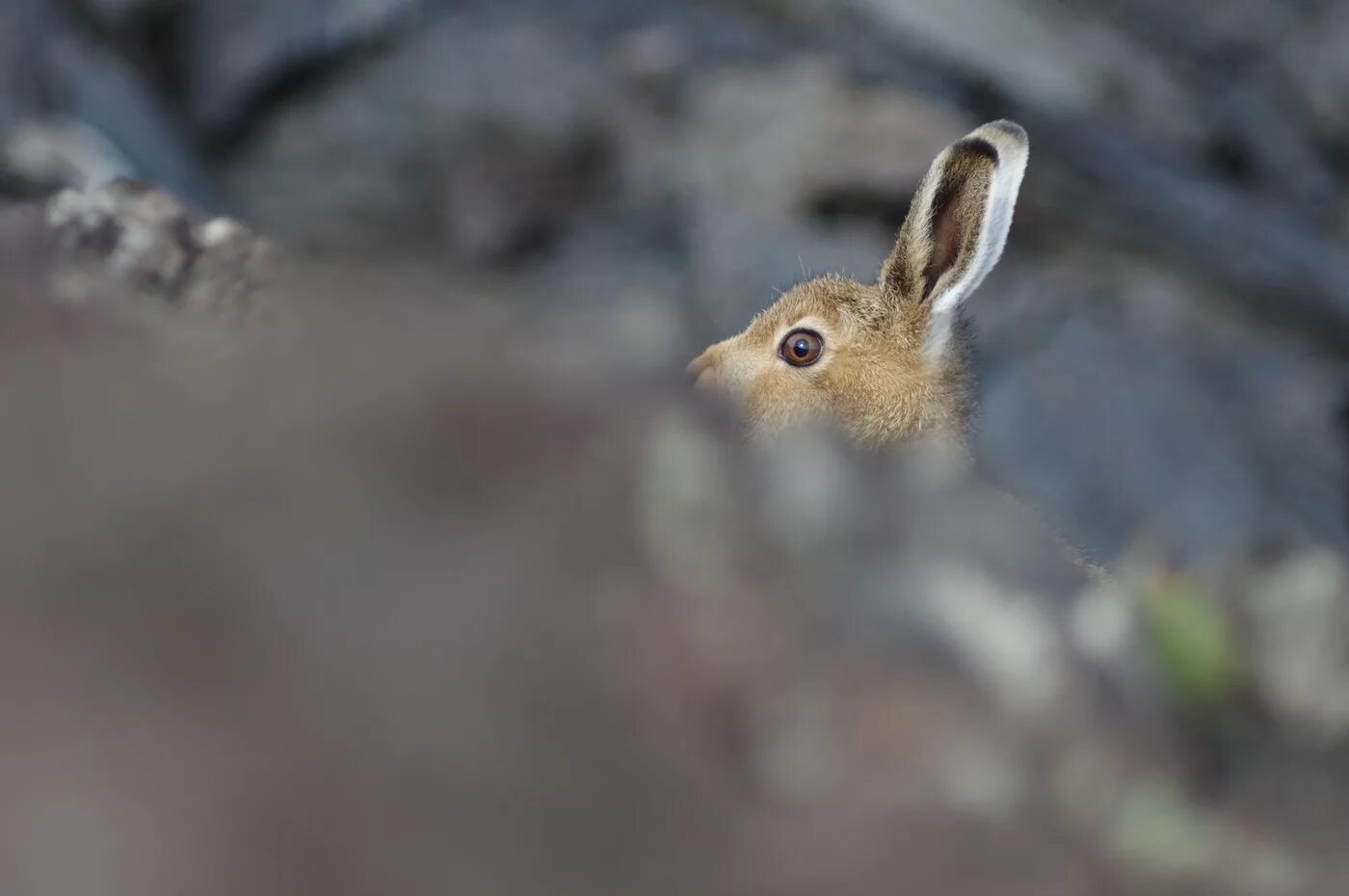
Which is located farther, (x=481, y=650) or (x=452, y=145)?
(x=452, y=145)

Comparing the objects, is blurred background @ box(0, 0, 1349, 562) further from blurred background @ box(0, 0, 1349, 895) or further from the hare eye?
the hare eye

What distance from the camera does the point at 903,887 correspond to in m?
1.99

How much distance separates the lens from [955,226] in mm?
6148

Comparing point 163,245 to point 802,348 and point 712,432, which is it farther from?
point 712,432

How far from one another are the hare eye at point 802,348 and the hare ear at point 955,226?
427 millimetres

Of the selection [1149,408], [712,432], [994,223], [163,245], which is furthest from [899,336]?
[1149,408]

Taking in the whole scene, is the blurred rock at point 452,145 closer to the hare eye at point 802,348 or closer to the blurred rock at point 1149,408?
the blurred rock at point 1149,408

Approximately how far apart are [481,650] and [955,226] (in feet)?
15.4

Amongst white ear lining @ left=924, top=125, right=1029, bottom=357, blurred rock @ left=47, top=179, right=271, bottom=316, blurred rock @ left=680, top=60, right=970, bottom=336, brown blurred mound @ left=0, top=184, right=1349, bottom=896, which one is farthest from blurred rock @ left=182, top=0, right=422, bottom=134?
brown blurred mound @ left=0, top=184, right=1349, bottom=896

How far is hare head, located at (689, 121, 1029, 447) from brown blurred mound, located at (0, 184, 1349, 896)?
10.1 ft

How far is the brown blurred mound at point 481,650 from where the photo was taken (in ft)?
5.38

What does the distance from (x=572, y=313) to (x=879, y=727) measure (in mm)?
8021

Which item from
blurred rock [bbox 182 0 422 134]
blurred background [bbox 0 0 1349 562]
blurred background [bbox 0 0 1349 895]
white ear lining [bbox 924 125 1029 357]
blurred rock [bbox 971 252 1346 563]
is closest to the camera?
blurred background [bbox 0 0 1349 895]

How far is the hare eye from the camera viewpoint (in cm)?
630
